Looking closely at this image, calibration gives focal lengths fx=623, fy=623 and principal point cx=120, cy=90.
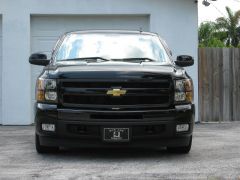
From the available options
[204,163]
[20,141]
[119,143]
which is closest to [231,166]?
[204,163]

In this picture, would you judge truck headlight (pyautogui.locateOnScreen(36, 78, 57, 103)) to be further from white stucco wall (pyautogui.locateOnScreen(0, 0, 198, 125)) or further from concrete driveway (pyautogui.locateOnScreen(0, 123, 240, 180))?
white stucco wall (pyautogui.locateOnScreen(0, 0, 198, 125))

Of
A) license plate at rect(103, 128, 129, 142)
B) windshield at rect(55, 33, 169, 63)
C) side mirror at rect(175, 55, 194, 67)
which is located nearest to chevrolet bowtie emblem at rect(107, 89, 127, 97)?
license plate at rect(103, 128, 129, 142)

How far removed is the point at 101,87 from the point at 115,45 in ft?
4.98

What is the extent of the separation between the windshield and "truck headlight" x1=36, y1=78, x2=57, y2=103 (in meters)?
0.91

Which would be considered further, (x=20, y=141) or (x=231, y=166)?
(x=20, y=141)

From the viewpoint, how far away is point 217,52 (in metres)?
14.2

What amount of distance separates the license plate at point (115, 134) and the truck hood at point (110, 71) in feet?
2.13

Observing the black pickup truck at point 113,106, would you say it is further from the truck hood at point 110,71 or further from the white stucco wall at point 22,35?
the white stucco wall at point 22,35

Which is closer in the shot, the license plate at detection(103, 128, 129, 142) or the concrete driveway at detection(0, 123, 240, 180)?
the concrete driveway at detection(0, 123, 240, 180)

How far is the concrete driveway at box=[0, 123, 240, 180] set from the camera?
22.1 feet

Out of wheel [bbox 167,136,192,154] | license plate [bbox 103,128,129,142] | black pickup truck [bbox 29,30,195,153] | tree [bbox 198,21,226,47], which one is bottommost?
wheel [bbox 167,136,192,154]

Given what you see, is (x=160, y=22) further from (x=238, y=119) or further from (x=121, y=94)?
(x=121, y=94)

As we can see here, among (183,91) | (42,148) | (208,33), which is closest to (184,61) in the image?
(183,91)

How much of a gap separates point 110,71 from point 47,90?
0.82 m
